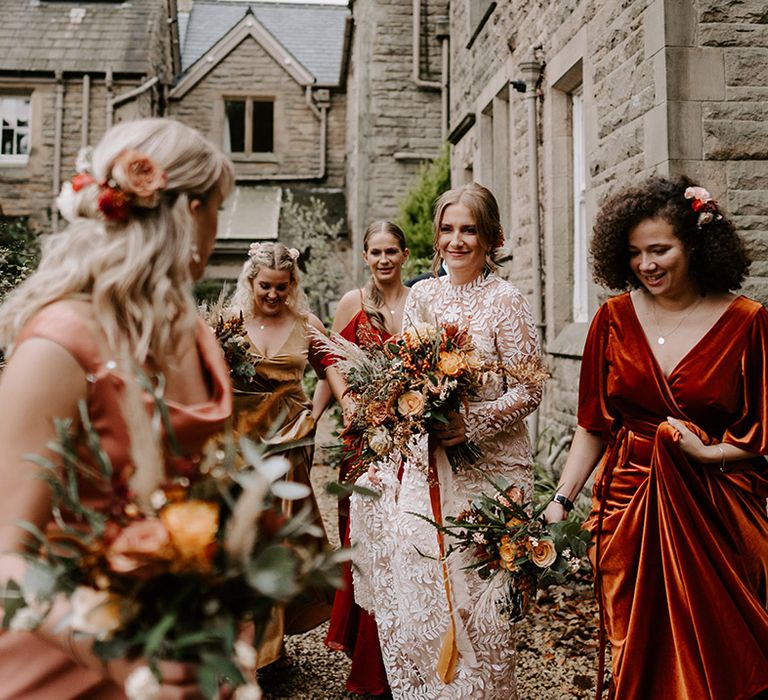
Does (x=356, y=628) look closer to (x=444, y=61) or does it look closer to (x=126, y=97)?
(x=444, y=61)

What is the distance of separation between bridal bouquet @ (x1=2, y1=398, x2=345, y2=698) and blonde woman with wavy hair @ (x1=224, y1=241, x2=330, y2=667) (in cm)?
332

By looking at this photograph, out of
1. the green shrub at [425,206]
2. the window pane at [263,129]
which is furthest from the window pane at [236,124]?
the green shrub at [425,206]

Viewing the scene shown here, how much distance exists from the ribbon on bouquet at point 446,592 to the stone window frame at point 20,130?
2067 centimetres

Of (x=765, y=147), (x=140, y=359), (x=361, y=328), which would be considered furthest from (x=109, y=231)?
(x=765, y=147)

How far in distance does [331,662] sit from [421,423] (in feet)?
8.02

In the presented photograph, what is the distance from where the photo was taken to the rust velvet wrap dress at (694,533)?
274 centimetres

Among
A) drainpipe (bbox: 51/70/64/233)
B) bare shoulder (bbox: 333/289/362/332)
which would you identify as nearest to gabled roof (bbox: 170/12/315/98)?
drainpipe (bbox: 51/70/64/233)

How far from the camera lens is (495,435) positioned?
12.0 feet

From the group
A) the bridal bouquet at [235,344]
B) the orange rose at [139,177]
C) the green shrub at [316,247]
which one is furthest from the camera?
the green shrub at [316,247]

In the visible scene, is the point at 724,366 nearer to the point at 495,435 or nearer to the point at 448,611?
the point at 495,435

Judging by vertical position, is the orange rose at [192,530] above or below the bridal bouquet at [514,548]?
above

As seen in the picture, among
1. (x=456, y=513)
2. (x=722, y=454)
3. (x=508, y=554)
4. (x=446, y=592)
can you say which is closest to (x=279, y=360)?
(x=456, y=513)

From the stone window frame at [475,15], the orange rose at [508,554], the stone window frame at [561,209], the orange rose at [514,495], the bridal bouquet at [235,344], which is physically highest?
the stone window frame at [475,15]

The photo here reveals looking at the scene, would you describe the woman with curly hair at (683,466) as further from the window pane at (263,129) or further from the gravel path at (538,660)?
the window pane at (263,129)
